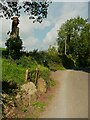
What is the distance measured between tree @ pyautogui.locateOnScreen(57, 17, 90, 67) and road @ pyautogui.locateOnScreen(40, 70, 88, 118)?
128 ft

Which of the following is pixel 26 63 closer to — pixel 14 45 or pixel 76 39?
pixel 14 45

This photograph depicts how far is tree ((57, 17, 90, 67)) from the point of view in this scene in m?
61.4

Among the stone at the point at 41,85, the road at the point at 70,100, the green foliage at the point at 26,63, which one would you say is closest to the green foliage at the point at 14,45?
the green foliage at the point at 26,63

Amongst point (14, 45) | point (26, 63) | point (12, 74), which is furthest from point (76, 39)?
point (12, 74)

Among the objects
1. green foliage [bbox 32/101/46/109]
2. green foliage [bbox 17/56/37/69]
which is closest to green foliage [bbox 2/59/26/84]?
green foliage [bbox 17/56/37/69]

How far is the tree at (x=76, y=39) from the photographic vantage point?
2418 inches

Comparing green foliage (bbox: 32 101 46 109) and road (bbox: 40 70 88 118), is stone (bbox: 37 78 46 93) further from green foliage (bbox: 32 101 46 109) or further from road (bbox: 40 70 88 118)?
green foliage (bbox: 32 101 46 109)

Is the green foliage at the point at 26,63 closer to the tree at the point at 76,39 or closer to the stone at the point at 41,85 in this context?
the stone at the point at 41,85

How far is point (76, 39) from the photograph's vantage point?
63781mm

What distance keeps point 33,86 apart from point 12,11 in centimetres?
678

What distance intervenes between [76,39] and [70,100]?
159 feet

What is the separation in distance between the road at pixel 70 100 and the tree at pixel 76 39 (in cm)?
3892

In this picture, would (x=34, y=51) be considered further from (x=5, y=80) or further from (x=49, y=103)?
(x=49, y=103)

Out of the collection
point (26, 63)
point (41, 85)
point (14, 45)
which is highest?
point (14, 45)
